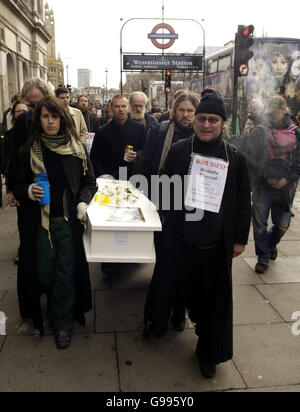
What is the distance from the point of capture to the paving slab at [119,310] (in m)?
3.59

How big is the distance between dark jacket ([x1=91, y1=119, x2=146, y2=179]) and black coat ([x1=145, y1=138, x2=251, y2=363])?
1611mm

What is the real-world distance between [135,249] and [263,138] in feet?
8.84

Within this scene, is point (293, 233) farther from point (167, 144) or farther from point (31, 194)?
point (31, 194)

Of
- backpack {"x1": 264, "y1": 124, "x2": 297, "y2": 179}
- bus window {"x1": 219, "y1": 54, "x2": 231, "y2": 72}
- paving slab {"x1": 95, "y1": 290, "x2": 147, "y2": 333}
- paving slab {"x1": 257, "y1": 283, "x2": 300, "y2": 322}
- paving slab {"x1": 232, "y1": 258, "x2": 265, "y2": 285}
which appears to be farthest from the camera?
bus window {"x1": 219, "y1": 54, "x2": 231, "y2": 72}

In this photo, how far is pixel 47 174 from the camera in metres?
3.17

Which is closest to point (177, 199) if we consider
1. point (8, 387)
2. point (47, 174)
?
point (47, 174)

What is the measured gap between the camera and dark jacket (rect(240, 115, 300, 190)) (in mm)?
4883

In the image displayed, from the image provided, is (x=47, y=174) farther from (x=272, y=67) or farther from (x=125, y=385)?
(x=272, y=67)

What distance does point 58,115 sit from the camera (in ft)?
10.2

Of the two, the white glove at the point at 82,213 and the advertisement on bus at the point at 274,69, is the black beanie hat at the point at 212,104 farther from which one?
the advertisement on bus at the point at 274,69

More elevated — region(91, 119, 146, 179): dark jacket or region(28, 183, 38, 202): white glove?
region(91, 119, 146, 179): dark jacket

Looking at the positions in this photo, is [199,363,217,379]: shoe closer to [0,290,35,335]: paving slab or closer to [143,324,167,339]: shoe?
[143,324,167,339]: shoe

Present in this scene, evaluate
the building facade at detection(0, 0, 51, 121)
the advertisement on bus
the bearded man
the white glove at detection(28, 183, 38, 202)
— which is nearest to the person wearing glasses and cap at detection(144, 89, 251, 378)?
the white glove at detection(28, 183, 38, 202)

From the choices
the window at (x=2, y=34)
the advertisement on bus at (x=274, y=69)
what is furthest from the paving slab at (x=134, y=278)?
the window at (x=2, y=34)
